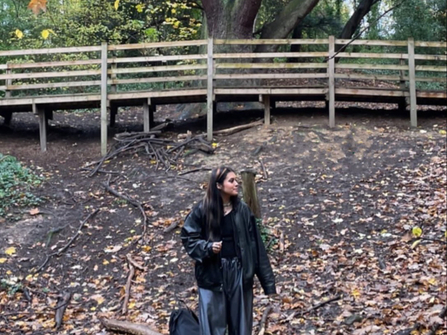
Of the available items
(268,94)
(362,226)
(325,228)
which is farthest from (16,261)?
(268,94)

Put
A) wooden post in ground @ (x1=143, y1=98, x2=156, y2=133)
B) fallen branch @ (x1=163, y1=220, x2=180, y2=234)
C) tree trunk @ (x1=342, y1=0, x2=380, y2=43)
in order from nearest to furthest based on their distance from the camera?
fallen branch @ (x1=163, y1=220, x2=180, y2=234) → wooden post in ground @ (x1=143, y1=98, x2=156, y2=133) → tree trunk @ (x1=342, y1=0, x2=380, y2=43)

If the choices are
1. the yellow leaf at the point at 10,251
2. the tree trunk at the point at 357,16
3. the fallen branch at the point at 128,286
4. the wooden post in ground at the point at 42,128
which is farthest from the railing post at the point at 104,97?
the tree trunk at the point at 357,16

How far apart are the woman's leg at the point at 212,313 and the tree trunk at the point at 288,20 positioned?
11.6 m

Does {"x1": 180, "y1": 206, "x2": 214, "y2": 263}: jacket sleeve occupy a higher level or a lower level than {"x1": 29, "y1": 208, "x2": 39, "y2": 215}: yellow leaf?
higher

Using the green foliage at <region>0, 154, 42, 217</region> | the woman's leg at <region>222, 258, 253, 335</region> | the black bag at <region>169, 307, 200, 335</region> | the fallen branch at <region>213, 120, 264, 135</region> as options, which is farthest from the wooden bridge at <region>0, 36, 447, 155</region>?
the woman's leg at <region>222, 258, 253, 335</region>

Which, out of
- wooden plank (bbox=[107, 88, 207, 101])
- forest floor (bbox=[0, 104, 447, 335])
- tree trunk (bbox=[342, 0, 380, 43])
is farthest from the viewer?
tree trunk (bbox=[342, 0, 380, 43])

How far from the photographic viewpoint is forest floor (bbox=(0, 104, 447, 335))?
599cm

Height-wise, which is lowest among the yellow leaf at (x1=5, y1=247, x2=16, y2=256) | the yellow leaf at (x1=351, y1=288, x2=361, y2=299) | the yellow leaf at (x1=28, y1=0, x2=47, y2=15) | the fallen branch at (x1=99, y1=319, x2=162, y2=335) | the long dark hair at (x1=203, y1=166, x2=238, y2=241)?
the fallen branch at (x1=99, y1=319, x2=162, y2=335)

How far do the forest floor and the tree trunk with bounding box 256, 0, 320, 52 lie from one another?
11.2ft

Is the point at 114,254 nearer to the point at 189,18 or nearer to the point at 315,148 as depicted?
the point at 315,148

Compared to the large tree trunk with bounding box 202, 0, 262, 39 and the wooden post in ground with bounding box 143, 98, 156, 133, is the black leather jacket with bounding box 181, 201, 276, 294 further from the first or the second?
the large tree trunk with bounding box 202, 0, 262, 39

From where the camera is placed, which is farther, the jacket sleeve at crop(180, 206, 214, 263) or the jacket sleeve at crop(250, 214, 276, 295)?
the jacket sleeve at crop(250, 214, 276, 295)

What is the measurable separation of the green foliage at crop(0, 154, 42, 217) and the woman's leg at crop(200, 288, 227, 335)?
579 centimetres

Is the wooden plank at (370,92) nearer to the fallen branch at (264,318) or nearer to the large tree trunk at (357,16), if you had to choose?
the fallen branch at (264,318)
